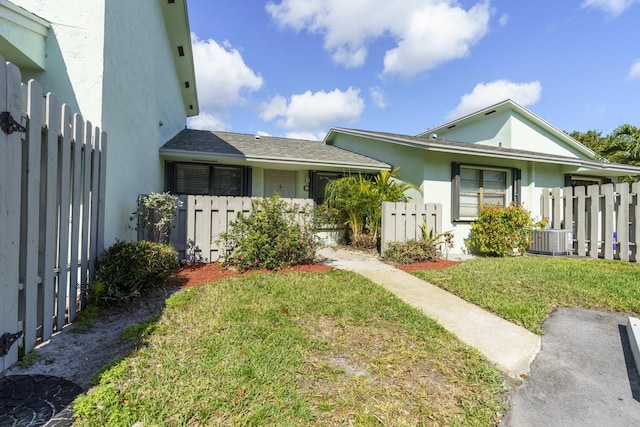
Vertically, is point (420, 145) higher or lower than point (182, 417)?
higher

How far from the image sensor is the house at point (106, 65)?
3.83 meters

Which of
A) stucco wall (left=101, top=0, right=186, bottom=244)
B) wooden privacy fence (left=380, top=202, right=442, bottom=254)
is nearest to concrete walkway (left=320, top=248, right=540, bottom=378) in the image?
wooden privacy fence (left=380, top=202, right=442, bottom=254)

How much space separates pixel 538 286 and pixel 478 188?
5.13 m

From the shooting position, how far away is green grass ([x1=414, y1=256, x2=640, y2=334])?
392 centimetres

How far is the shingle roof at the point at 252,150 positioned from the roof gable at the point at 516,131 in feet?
24.0

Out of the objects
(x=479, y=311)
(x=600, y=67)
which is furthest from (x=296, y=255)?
(x=600, y=67)

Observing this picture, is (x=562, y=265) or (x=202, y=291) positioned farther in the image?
(x=562, y=265)

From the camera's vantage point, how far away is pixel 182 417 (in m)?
1.75

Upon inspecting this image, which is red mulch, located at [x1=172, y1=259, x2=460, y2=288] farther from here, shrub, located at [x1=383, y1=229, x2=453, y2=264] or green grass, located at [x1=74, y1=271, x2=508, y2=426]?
green grass, located at [x1=74, y1=271, x2=508, y2=426]

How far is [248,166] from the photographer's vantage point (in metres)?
9.71

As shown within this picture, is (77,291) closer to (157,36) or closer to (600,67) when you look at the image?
(157,36)

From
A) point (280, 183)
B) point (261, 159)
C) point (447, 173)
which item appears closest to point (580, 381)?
point (447, 173)

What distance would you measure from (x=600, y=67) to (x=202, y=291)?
1473 cm

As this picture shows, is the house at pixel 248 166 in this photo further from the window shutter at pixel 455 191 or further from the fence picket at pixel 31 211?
the fence picket at pixel 31 211
